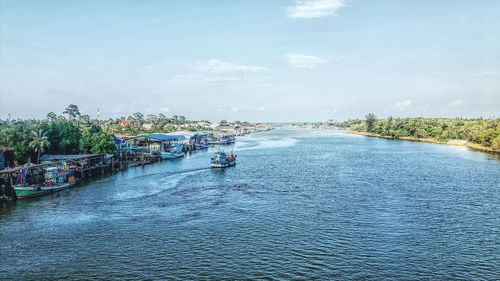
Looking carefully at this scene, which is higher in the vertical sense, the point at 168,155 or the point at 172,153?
the point at 172,153

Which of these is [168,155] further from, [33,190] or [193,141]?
[33,190]

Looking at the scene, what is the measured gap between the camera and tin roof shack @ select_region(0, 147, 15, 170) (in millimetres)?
50375

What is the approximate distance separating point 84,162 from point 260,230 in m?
41.5

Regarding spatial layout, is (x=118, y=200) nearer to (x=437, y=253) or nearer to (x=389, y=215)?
(x=389, y=215)

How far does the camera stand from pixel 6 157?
171ft

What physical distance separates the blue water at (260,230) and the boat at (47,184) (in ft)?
5.46

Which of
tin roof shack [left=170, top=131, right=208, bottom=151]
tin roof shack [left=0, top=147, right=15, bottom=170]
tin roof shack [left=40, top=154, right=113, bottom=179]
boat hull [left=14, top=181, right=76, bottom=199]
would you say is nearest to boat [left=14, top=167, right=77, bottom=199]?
boat hull [left=14, top=181, right=76, bottom=199]

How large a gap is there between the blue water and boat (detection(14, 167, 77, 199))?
1663mm

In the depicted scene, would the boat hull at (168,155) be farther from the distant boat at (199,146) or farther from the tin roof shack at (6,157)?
the tin roof shack at (6,157)

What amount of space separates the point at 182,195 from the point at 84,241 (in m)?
17.7

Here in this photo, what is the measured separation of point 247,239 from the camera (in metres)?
30.1

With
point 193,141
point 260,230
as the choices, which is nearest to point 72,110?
point 193,141

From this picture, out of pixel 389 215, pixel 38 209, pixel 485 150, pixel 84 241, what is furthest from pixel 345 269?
pixel 485 150

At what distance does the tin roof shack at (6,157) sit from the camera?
50.4 m
